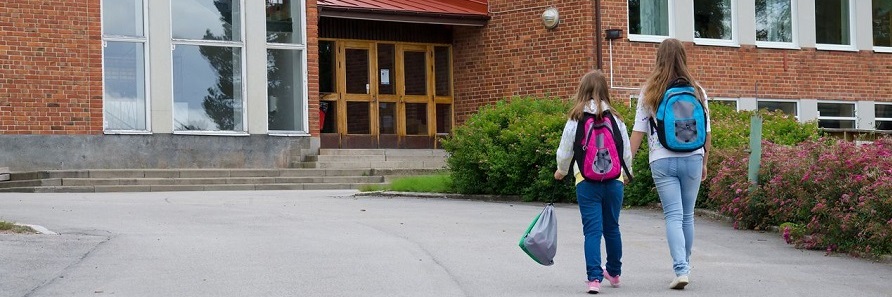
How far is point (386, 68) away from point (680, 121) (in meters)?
19.9

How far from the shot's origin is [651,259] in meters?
11.0

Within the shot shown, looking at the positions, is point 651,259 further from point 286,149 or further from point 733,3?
point 733,3

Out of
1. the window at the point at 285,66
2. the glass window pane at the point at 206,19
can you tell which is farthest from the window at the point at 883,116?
the glass window pane at the point at 206,19

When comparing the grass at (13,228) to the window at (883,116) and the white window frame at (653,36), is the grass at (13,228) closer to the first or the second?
the white window frame at (653,36)

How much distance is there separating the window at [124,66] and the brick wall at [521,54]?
718 cm

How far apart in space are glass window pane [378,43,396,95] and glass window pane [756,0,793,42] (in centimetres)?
747

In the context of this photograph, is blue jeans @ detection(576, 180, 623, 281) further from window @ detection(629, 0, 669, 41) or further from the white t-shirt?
window @ detection(629, 0, 669, 41)

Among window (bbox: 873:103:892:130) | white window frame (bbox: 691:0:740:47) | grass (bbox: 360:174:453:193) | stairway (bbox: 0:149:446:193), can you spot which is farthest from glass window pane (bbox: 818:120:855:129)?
grass (bbox: 360:174:453:193)

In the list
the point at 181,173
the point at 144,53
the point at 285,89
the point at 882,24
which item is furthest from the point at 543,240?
the point at 882,24

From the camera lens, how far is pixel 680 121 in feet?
29.3

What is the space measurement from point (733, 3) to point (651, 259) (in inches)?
686

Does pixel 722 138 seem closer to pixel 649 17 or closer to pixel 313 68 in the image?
pixel 649 17

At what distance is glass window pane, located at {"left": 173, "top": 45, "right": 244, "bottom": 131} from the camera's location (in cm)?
2436

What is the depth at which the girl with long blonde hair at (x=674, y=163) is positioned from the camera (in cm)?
897
